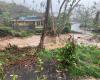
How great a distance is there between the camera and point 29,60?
11539 millimetres

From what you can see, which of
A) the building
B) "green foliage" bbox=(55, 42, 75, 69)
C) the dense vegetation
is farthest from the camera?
the building

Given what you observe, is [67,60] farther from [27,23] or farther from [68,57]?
[27,23]

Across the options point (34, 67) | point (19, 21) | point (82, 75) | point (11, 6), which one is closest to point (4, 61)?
point (34, 67)

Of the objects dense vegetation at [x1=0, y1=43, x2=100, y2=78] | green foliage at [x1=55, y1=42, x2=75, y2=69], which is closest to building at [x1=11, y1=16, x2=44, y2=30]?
dense vegetation at [x1=0, y1=43, x2=100, y2=78]

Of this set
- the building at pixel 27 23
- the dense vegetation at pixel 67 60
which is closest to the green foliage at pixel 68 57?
the dense vegetation at pixel 67 60

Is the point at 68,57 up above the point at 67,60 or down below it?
above

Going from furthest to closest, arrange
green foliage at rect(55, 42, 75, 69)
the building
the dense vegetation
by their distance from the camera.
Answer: the building
green foliage at rect(55, 42, 75, 69)
the dense vegetation

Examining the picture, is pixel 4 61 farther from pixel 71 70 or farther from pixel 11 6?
pixel 11 6

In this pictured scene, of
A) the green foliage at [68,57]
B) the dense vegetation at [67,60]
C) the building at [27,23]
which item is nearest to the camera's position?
the dense vegetation at [67,60]

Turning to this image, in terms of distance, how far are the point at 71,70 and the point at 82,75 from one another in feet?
1.54

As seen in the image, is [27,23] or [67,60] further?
[27,23]

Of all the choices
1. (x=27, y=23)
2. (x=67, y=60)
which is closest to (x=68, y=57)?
(x=67, y=60)

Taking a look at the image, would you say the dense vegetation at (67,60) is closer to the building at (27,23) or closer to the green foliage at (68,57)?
the green foliage at (68,57)

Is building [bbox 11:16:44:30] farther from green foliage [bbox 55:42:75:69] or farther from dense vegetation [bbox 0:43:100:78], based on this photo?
green foliage [bbox 55:42:75:69]
